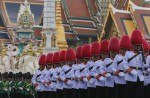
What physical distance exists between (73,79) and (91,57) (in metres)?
1.50

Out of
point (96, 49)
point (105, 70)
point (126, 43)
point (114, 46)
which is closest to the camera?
point (126, 43)

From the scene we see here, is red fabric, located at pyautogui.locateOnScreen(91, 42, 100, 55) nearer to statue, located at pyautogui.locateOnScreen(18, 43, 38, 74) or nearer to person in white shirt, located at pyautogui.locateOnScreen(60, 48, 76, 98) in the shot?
person in white shirt, located at pyautogui.locateOnScreen(60, 48, 76, 98)

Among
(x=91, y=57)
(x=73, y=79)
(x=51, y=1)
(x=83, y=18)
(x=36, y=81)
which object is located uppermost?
(x=91, y=57)

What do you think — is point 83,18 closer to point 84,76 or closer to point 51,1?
point 51,1

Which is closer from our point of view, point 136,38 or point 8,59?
point 136,38

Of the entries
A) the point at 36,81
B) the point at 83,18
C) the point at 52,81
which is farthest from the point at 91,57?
the point at 83,18

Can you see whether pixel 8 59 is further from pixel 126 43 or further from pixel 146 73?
pixel 146 73

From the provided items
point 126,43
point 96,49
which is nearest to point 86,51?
point 96,49

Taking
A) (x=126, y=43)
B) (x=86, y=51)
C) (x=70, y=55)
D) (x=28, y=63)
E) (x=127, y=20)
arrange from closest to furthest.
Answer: (x=126, y=43), (x=86, y=51), (x=70, y=55), (x=28, y=63), (x=127, y=20)

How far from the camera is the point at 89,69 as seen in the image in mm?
13266

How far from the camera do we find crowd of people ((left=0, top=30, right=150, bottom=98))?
11.2 metres

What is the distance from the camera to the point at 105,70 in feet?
40.4

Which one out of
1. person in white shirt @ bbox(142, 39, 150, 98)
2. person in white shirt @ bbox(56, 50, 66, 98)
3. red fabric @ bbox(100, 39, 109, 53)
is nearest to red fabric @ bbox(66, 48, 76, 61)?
person in white shirt @ bbox(56, 50, 66, 98)

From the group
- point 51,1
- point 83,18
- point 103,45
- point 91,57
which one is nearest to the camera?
point 103,45
